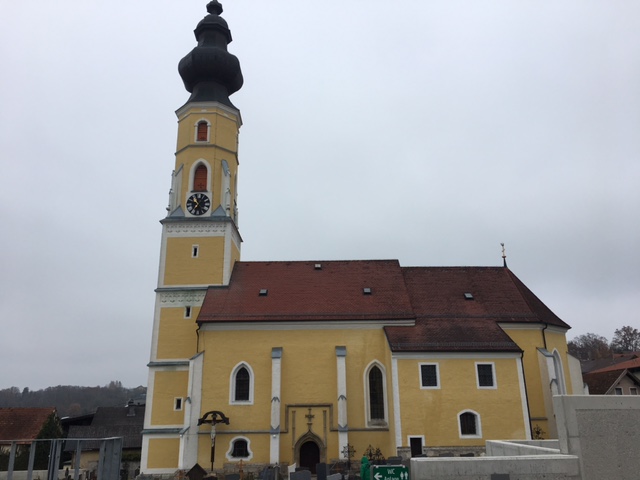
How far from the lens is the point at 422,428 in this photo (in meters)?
25.5

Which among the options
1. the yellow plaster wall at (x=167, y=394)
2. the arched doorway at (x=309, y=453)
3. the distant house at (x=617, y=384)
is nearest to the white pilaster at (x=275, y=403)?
the arched doorway at (x=309, y=453)

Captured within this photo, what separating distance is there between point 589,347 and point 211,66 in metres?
100.0

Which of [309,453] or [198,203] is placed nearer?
[309,453]

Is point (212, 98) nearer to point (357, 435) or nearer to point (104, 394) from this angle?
point (357, 435)

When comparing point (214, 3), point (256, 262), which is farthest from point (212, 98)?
point (256, 262)

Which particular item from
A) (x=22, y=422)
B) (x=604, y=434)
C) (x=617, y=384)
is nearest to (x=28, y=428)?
(x=22, y=422)

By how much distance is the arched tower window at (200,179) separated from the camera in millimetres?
32972

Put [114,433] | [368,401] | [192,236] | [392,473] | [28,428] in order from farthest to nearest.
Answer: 1. [114,433]
2. [28,428]
3. [192,236]
4. [368,401]
5. [392,473]

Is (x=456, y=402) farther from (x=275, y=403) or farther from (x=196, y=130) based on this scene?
(x=196, y=130)

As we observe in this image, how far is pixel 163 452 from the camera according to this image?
1090 inches

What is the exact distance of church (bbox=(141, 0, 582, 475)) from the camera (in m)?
26.3

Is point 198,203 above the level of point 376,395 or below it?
above

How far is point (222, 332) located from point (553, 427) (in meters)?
18.9

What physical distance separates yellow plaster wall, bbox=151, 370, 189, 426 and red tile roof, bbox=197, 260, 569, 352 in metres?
3.69
